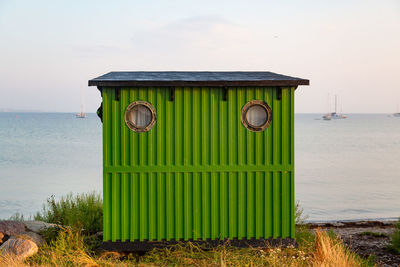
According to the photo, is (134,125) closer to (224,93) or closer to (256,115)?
(224,93)

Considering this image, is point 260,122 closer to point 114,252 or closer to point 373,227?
point 114,252

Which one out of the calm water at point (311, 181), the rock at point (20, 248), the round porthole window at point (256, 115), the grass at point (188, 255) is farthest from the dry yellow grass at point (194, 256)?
the calm water at point (311, 181)

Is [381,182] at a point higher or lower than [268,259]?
lower

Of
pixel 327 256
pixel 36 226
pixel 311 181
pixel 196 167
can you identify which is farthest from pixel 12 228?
pixel 311 181

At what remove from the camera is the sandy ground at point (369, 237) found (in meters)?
8.48

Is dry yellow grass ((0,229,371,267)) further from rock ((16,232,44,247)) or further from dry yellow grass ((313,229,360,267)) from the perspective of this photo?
rock ((16,232,44,247))

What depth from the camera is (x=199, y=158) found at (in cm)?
778

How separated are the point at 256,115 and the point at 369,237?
15.6ft

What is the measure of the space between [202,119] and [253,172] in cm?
135

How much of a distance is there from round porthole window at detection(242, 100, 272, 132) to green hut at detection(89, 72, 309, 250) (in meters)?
0.02

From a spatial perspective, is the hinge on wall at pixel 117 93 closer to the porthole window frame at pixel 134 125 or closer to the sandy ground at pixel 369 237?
the porthole window frame at pixel 134 125

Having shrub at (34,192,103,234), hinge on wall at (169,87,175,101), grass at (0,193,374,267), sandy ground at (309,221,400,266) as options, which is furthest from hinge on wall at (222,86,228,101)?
shrub at (34,192,103,234)

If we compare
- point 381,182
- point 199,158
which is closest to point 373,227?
point 199,158

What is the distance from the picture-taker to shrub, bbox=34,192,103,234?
947 centimetres
